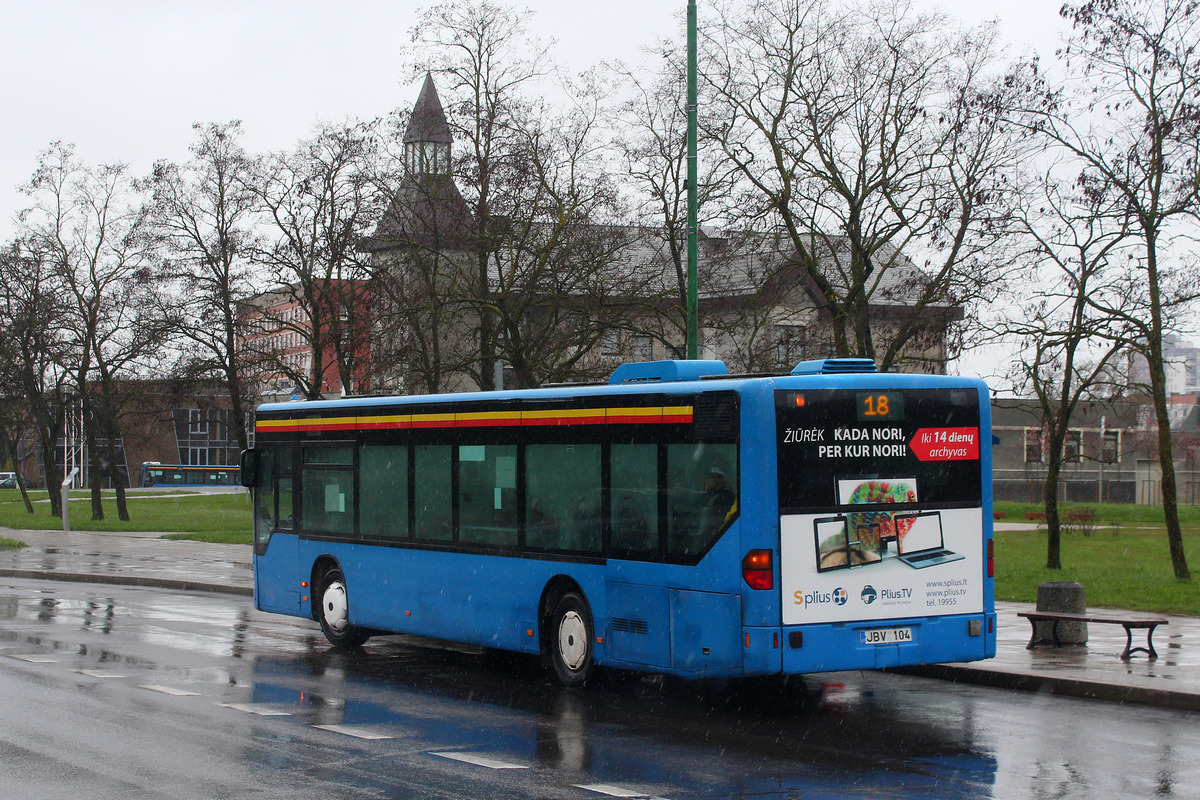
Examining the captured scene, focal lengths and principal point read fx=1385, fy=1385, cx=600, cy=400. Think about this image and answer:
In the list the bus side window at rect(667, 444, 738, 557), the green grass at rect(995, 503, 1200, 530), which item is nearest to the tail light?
the bus side window at rect(667, 444, 738, 557)

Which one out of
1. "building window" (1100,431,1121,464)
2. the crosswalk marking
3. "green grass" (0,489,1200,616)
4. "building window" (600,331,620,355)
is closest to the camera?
the crosswalk marking

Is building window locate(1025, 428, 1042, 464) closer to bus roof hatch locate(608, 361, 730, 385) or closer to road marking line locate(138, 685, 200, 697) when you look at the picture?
bus roof hatch locate(608, 361, 730, 385)

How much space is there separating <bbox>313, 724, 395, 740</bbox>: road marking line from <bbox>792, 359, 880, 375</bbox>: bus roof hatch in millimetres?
4227

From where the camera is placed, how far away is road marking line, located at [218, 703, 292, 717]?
10.6 m

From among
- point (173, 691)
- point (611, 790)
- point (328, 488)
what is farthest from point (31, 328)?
point (611, 790)

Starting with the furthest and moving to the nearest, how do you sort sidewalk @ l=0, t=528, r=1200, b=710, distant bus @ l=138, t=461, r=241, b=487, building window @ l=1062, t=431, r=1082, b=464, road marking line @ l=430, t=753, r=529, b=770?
1. distant bus @ l=138, t=461, r=241, b=487
2. building window @ l=1062, t=431, r=1082, b=464
3. sidewalk @ l=0, t=528, r=1200, b=710
4. road marking line @ l=430, t=753, r=529, b=770

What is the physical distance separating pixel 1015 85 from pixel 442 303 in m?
12.4

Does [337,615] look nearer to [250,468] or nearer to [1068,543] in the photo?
[250,468]

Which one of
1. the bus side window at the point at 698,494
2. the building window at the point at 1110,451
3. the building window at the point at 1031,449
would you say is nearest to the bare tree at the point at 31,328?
the building window at the point at 1110,451

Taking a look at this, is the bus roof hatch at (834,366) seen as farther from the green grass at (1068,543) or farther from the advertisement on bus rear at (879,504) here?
the green grass at (1068,543)

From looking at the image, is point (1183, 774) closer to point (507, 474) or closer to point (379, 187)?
point (507, 474)

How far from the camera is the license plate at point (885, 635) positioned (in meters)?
10.6

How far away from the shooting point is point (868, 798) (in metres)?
7.62

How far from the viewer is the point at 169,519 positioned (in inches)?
2088
